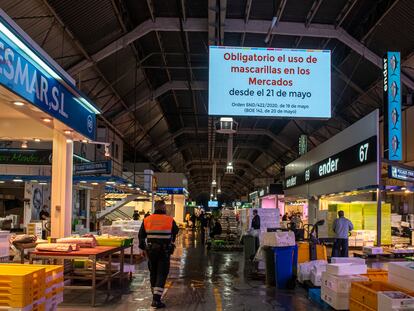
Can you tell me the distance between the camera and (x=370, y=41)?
52.9ft

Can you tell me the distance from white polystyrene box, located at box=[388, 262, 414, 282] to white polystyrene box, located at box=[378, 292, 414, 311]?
22.9 inches

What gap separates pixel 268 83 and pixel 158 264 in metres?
4.36

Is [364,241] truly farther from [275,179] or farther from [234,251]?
[275,179]

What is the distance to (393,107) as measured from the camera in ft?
45.0

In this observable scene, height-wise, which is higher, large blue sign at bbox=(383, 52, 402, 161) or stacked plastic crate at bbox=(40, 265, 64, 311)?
large blue sign at bbox=(383, 52, 402, 161)

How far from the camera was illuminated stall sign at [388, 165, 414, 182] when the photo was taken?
45.6 ft

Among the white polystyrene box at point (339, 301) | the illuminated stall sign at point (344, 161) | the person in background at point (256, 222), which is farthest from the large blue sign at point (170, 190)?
the white polystyrene box at point (339, 301)

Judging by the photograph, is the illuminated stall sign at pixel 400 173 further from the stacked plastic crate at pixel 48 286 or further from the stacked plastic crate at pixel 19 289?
the stacked plastic crate at pixel 19 289

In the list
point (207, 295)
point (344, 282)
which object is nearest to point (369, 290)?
point (344, 282)

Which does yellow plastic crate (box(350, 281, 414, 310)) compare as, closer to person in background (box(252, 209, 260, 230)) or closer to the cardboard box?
the cardboard box

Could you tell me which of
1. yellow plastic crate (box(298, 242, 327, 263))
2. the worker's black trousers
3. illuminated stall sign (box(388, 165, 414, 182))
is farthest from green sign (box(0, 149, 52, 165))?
the worker's black trousers

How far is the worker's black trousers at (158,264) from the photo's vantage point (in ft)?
26.5

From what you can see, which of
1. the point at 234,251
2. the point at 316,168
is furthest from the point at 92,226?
the point at 316,168

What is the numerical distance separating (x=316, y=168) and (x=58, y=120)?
14321mm
